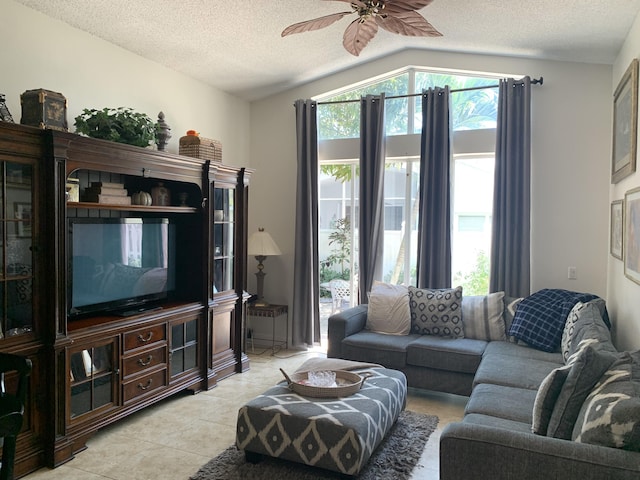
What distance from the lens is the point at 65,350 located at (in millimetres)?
2887

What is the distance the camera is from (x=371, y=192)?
16.3ft

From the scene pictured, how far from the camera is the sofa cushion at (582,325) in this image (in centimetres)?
282

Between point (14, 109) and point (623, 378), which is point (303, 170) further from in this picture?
point (623, 378)

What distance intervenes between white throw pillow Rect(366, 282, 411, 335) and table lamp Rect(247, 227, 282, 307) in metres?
1.27

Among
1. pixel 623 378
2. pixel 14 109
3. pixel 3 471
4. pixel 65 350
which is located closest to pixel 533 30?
pixel 623 378

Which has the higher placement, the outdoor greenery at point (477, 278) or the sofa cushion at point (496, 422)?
the outdoor greenery at point (477, 278)

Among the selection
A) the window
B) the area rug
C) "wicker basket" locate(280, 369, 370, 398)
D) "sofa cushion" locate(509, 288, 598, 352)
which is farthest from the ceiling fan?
the area rug

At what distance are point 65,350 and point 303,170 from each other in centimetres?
304

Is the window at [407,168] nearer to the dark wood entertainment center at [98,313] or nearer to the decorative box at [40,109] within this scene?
the dark wood entertainment center at [98,313]

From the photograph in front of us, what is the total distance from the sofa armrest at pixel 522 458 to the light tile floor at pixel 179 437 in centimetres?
97

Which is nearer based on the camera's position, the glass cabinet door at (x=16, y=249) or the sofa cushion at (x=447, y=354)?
the glass cabinet door at (x=16, y=249)

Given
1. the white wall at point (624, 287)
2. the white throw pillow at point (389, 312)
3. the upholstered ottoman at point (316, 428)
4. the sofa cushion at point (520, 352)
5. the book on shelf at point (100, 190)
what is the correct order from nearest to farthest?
the upholstered ottoman at point (316, 428) < the white wall at point (624, 287) < the book on shelf at point (100, 190) < the sofa cushion at point (520, 352) < the white throw pillow at point (389, 312)

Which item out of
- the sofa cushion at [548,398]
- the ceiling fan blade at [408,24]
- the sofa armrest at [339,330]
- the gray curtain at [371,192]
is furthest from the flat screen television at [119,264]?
the sofa cushion at [548,398]

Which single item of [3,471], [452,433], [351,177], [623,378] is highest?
[351,177]
